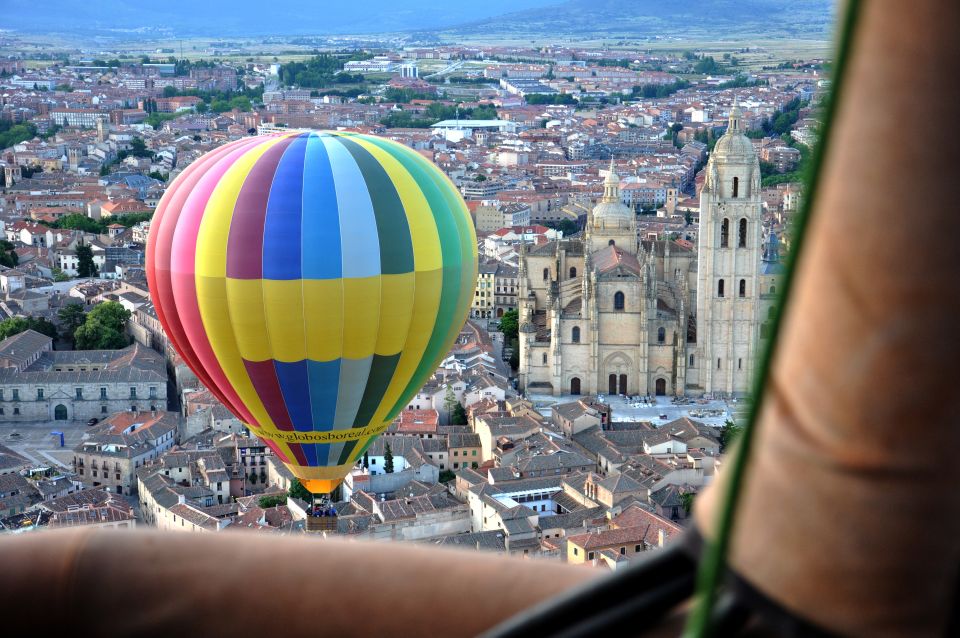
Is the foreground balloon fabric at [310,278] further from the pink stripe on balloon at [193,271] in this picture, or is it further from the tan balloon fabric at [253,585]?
the tan balloon fabric at [253,585]

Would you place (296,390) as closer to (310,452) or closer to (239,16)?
(310,452)

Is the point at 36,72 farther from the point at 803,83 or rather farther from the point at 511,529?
the point at 511,529

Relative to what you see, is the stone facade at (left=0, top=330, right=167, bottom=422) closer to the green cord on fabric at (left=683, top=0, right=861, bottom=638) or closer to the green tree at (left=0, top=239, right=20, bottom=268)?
the green tree at (left=0, top=239, right=20, bottom=268)

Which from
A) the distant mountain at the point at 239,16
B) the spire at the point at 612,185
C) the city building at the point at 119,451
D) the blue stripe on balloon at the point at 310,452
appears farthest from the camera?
the distant mountain at the point at 239,16

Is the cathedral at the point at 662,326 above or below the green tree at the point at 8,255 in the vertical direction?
above

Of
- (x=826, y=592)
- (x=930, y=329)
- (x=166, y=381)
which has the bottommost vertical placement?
(x=166, y=381)

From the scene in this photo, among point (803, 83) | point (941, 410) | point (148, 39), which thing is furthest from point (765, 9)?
point (941, 410)

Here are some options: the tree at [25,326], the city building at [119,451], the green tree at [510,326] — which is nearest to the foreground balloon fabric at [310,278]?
the city building at [119,451]

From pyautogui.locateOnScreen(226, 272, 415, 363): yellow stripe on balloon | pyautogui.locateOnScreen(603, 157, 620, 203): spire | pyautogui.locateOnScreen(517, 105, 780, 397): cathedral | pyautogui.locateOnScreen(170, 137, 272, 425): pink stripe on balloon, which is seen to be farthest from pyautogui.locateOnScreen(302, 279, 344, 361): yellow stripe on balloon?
pyautogui.locateOnScreen(603, 157, 620, 203): spire
